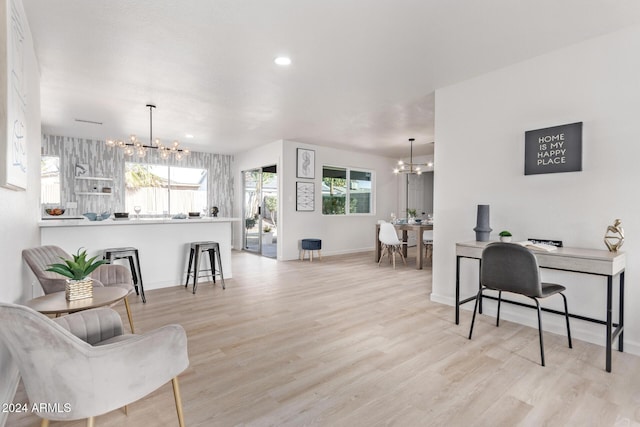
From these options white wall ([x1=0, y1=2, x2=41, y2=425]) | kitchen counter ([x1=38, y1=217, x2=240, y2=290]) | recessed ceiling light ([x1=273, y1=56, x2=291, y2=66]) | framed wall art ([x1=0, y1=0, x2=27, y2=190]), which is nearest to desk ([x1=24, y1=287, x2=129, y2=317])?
white wall ([x1=0, y1=2, x2=41, y2=425])

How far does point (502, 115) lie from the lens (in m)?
3.27

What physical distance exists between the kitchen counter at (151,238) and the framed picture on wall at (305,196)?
7.06 feet

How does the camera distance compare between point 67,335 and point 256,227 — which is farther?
point 256,227

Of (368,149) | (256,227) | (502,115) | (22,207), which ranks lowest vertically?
(256,227)

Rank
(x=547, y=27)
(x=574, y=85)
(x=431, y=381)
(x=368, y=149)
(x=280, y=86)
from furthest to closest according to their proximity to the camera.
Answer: (x=368, y=149) < (x=280, y=86) < (x=574, y=85) < (x=547, y=27) < (x=431, y=381)

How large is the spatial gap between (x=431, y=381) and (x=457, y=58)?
2.84 m

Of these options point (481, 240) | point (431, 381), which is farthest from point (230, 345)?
point (481, 240)

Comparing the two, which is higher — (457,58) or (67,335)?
(457,58)

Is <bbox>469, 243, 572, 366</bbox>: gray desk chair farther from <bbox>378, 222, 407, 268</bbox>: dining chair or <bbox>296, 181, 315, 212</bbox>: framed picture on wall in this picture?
<bbox>296, 181, 315, 212</bbox>: framed picture on wall

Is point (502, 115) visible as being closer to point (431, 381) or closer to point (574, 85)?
point (574, 85)

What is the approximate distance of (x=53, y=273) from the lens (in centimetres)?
270

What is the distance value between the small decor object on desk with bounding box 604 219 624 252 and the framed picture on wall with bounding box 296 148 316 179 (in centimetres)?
533

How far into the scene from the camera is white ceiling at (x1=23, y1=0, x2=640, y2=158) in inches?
90.5

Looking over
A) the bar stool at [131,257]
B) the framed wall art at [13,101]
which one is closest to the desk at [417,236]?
the bar stool at [131,257]
